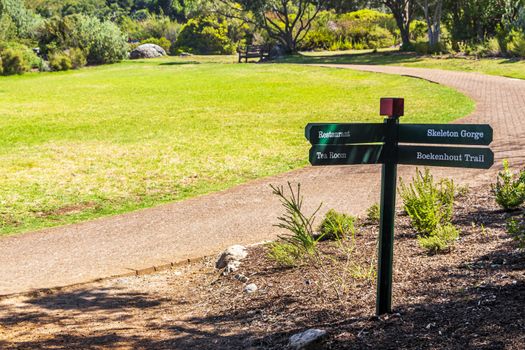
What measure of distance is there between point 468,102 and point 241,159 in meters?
9.63

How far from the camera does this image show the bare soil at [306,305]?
4797 mm

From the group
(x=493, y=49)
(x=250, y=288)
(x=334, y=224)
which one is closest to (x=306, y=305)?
(x=250, y=288)

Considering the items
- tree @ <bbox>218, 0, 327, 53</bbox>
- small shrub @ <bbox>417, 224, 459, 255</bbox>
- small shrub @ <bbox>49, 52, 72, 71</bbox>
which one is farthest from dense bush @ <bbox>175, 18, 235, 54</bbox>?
small shrub @ <bbox>417, 224, 459, 255</bbox>

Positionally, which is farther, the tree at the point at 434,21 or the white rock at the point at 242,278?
the tree at the point at 434,21

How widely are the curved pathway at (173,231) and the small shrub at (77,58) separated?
126ft

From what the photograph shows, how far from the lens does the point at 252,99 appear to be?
85.6ft

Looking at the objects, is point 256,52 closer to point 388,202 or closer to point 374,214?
point 374,214

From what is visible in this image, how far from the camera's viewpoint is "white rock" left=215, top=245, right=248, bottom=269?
738 centimetres

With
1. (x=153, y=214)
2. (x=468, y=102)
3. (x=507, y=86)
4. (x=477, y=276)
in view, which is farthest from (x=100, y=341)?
(x=507, y=86)

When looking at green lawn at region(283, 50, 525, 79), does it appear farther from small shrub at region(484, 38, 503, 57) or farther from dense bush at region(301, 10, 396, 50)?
dense bush at region(301, 10, 396, 50)

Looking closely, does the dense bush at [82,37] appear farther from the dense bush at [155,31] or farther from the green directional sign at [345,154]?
the green directional sign at [345,154]

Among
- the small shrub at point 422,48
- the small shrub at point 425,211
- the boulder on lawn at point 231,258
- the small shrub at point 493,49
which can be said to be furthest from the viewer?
the small shrub at point 422,48

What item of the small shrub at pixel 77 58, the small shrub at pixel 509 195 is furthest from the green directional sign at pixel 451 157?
the small shrub at pixel 77 58

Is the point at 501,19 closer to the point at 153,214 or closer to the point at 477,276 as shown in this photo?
the point at 153,214
